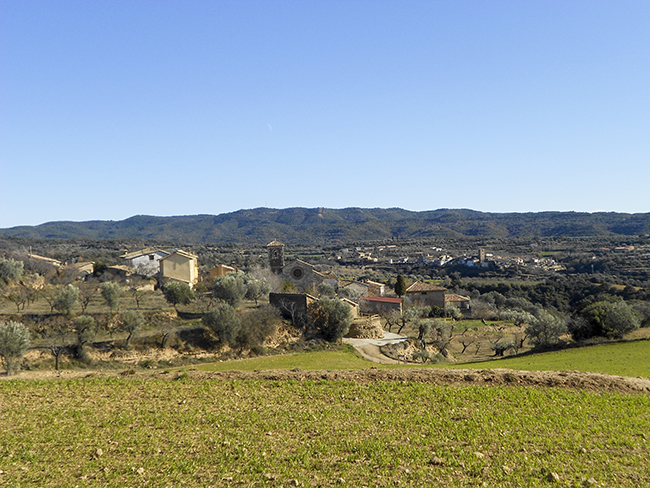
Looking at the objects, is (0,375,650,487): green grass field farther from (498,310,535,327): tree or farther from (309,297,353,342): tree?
(498,310,535,327): tree

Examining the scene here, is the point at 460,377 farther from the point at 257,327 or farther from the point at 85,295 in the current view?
the point at 85,295

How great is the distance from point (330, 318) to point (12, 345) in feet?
70.3

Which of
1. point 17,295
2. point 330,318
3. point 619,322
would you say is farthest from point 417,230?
point 17,295

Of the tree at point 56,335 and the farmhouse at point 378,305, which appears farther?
the farmhouse at point 378,305

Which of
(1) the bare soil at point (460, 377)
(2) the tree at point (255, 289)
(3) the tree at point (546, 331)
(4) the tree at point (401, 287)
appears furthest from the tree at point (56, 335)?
(4) the tree at point (401, 287)

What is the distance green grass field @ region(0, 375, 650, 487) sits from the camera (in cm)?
909

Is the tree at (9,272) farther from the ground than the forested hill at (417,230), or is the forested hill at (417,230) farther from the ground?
the forested hill at (417,230)

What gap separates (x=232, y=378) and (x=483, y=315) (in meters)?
48.0

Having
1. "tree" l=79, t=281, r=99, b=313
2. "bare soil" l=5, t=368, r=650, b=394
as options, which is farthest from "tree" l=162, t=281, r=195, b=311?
"bare soil" l=5, t=368, r=650, b=394

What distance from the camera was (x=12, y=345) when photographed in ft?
85.1

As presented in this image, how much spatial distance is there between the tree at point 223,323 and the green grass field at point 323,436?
1890 centimetres

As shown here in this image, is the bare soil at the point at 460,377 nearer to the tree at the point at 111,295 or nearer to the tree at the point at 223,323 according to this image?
the tree at the point at 223,323

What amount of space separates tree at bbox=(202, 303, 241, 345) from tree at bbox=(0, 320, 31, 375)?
11184mm

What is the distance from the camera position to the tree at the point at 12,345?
25859mm
